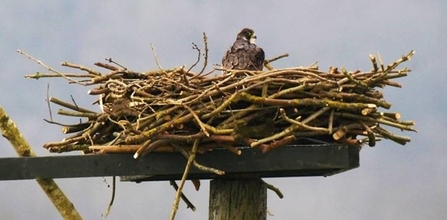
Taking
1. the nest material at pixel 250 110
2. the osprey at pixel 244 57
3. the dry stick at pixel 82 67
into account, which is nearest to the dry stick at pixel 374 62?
the nest material at pixel 250 110

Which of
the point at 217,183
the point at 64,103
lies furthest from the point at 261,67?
the point at 64,103

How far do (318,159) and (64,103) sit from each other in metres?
1.25

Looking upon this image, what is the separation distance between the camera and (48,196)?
14.8 feet

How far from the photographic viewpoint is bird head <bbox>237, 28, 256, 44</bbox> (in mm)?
5168

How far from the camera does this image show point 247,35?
5.20 metres

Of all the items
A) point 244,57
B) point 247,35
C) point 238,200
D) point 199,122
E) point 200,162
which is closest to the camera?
point 199,122

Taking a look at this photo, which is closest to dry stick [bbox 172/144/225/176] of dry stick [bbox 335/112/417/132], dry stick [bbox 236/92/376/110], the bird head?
dry stick [bbox 236/92/376/110]

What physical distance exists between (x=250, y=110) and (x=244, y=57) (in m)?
0.72

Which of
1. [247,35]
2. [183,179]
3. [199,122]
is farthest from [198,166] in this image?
[247,35]

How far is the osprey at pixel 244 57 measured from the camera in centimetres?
477

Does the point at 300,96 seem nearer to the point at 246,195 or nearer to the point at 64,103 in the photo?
the point at 246,195

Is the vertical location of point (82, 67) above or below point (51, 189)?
above

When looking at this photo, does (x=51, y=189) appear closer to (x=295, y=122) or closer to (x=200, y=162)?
(x=200, y=162)

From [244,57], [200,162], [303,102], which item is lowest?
[200,162]
